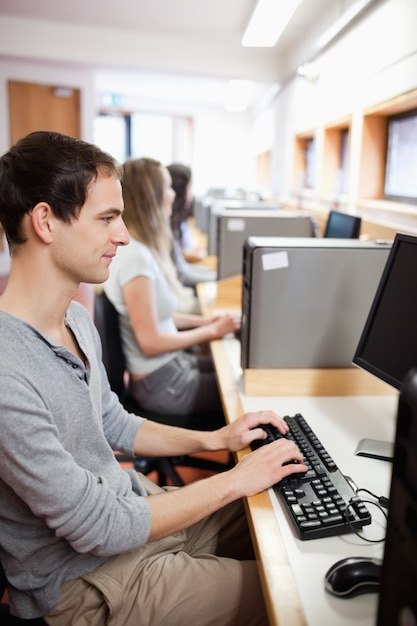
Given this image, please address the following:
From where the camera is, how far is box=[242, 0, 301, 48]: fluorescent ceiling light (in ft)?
9.30

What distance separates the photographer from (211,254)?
4.34 metres

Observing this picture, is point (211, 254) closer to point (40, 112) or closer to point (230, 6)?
point (230, 6)

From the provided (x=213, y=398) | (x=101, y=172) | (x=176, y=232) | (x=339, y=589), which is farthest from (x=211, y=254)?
(x=339, y=589)

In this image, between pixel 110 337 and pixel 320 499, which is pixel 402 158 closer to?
pixel 110 337

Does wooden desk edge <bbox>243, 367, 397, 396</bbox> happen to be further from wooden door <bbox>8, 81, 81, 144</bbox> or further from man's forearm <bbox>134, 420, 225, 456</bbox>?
wooden door <bbox>8, 81, 81, 144</bbox>

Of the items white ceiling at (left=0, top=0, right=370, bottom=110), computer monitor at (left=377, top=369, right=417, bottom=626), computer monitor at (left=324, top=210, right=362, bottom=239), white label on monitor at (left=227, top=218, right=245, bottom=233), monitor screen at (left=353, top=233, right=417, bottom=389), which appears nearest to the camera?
computer monitor at (left=377, top=369, right=417, bottom=626)

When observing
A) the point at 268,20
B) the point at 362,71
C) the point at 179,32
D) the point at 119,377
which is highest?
the point at 179,32

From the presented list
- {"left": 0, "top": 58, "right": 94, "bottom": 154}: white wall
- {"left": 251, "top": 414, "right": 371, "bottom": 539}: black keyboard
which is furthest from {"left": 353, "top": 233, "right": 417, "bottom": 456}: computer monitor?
{"left": 0, "top": 58, "right": 94, "bottom": 154}: white wall

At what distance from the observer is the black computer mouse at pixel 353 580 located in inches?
28.9

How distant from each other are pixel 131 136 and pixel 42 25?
4703 mm

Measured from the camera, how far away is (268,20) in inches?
121

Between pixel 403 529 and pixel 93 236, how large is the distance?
2.24ft

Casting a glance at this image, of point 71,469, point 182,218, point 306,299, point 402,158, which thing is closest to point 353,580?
point 71,469

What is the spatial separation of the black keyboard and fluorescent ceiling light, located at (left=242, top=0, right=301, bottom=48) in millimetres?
2569
